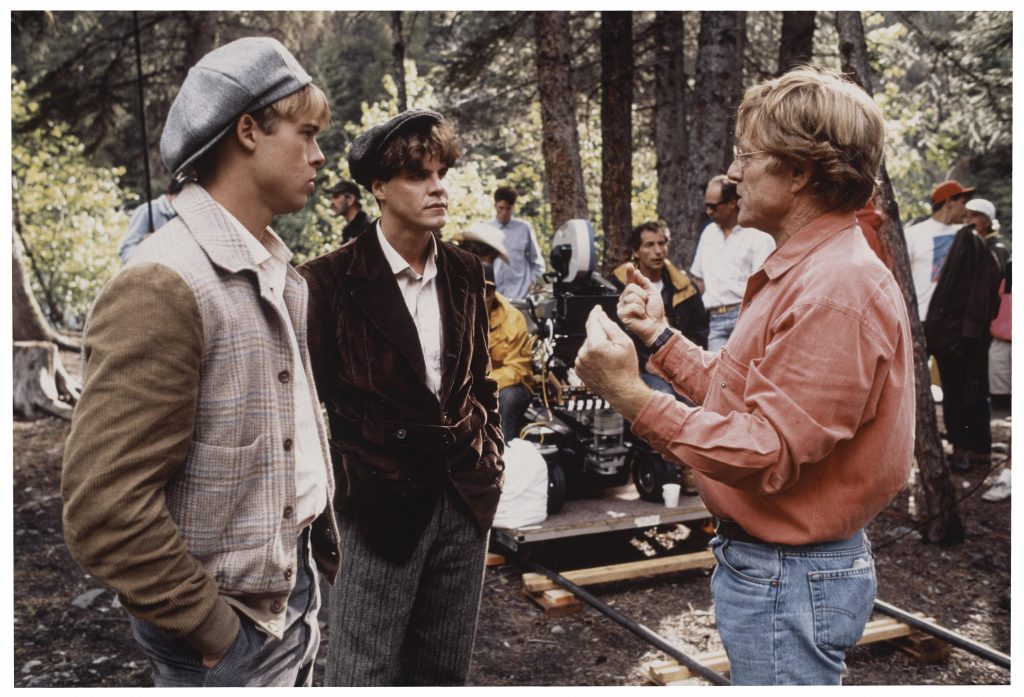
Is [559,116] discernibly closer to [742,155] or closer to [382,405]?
[382,405]

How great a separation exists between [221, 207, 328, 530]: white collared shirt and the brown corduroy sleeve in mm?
228

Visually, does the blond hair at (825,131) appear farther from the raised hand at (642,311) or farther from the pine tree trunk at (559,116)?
the pine tree trunk at (559,116)

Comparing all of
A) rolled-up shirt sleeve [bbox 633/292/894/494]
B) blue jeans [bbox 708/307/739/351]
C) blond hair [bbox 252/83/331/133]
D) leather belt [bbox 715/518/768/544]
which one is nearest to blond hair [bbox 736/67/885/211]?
rolled-up shirt sleeve [bbox 633/292/894/494]

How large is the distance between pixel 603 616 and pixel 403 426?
2540 millimetres

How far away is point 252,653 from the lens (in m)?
1.59

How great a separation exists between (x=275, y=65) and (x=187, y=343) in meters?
0.59

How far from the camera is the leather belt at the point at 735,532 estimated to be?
1.82 meters

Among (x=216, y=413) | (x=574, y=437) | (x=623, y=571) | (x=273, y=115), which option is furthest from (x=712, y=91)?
(x=216, y=413)

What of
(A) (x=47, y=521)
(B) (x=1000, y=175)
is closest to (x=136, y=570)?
(A) (x=47, y=521)

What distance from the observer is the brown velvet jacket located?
2354mm

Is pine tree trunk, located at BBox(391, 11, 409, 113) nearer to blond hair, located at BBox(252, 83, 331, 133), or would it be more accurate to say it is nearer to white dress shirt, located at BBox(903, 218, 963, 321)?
white dress shirt, located at BBox(903, 218, 963, 321)

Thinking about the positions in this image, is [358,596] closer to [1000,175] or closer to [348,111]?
[1000,175]

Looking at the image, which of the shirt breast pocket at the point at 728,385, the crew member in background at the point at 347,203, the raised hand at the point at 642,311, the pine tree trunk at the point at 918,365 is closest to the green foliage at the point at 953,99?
the pine tree trunk at the point at 918,365

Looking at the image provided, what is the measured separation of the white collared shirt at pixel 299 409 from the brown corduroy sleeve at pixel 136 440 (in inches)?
9.0
